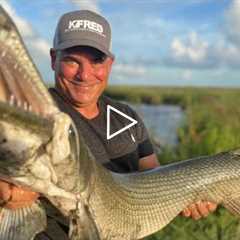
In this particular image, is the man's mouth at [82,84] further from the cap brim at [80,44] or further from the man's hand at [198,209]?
the man's hand at [198,209]

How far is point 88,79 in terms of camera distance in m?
3.88

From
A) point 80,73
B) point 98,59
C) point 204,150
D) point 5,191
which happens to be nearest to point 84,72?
point 80,73

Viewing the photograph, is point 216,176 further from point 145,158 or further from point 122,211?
point 122,211

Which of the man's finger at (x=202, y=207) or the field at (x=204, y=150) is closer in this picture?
the man's finger at (x=202, y=207)

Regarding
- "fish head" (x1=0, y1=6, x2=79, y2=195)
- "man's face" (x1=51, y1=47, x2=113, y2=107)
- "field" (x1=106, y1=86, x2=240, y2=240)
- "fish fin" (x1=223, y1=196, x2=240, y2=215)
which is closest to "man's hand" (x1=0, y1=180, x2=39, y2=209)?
"fish head" (x1=0, y1=6, x2=79, y2=195)

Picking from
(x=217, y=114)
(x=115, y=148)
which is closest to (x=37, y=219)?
(x=115, y=148)

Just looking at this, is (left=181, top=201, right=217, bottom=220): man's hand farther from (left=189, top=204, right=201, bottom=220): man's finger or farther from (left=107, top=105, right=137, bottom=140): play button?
(left=107, top=105, right=137, bottom=140): play button

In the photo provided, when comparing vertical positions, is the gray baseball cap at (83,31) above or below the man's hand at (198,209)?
above

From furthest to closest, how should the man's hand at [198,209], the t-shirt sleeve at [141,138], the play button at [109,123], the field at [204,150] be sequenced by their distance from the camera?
the field at [204,150], the t-shirt sleeve at [141,138], the man's hand at [198,209], the play button at [109,123]

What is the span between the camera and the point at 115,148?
3.99 m

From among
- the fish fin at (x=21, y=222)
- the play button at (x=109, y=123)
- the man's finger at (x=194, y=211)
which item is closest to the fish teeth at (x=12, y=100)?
the fish fin at (x=21, y=222)

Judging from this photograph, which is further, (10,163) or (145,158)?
(145,158)

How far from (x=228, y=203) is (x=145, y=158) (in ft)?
2.11

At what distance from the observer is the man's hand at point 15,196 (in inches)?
116
